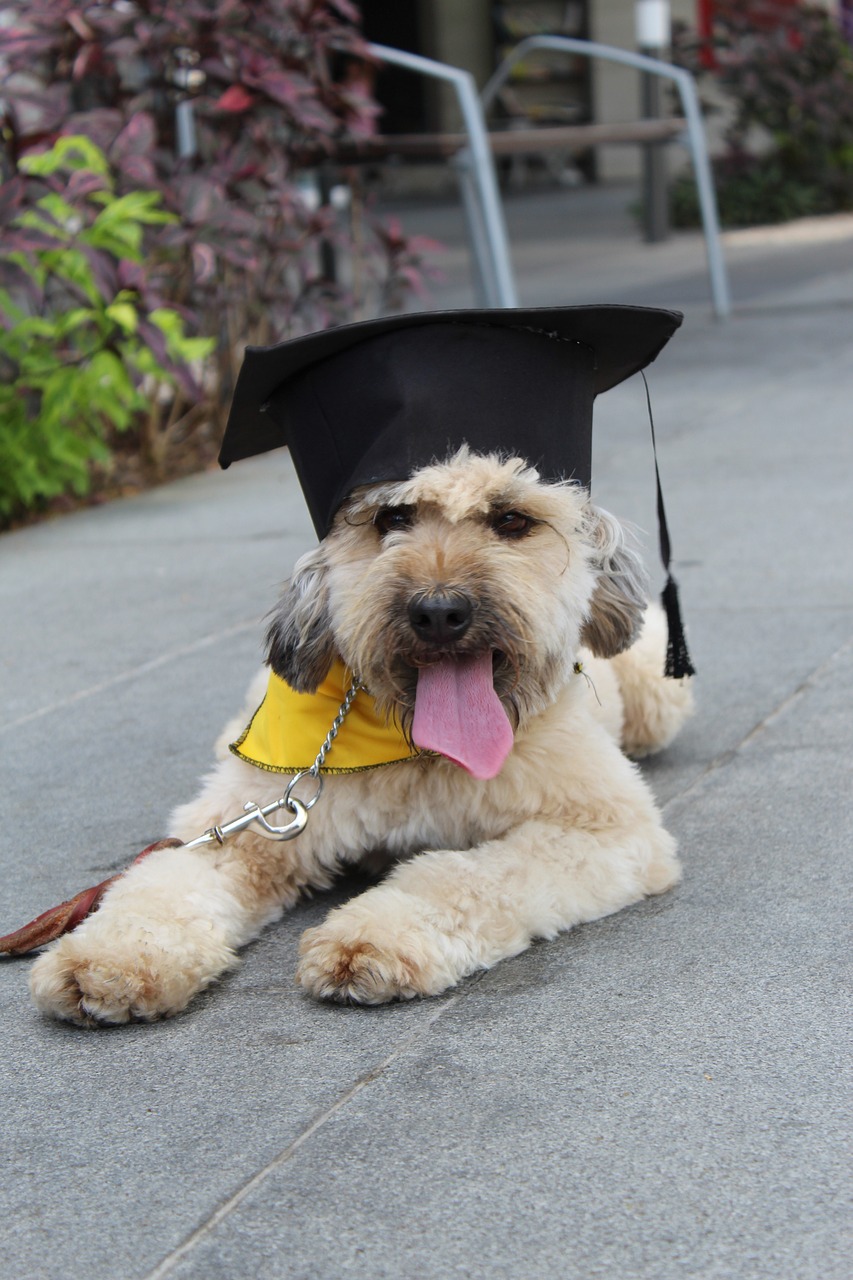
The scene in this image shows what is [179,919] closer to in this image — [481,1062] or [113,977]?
[113,977]

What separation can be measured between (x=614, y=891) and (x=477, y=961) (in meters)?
0.37

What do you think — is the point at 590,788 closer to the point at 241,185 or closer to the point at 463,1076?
the point at 463,1076

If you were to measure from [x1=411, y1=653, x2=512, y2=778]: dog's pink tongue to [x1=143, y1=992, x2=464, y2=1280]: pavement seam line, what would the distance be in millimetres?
448

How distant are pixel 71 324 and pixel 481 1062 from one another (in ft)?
15.9

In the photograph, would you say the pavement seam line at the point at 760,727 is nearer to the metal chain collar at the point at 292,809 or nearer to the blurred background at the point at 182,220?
the metal chain collar at the point at 292,809

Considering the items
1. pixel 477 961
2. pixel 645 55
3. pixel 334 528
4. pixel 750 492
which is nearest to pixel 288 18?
pixel 750 492

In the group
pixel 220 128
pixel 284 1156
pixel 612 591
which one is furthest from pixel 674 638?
pixel 220 128

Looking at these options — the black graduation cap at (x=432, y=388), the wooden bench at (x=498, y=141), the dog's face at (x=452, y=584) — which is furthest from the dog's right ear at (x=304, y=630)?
the wooden bench at (x=498, y=141)

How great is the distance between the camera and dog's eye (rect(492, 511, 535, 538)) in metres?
3.02

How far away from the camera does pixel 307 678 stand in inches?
125

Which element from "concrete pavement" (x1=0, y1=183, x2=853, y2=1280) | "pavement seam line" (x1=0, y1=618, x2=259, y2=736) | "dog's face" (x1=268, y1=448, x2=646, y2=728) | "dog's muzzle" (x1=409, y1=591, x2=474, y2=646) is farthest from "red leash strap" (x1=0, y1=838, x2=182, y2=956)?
"pavement seam line" (x1=0, y1=618, x2=259, y2=736)

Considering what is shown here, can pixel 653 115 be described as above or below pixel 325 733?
above

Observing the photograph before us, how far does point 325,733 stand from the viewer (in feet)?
10.6

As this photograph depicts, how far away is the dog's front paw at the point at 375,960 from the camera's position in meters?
2.83
